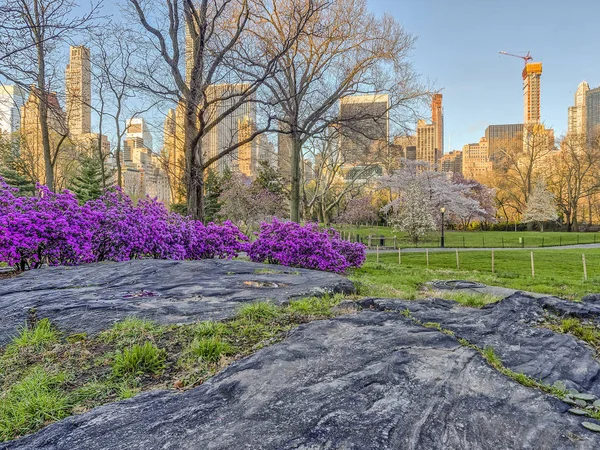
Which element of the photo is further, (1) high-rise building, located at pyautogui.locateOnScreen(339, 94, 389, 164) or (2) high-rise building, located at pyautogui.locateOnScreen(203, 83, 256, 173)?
(1) high-rise building, located at pyautogui.locateOnScreen(339, 94, 389, 164)

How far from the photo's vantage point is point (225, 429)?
1.53 metres

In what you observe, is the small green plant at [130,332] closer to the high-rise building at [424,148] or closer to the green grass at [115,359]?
the green grass at [115,359]

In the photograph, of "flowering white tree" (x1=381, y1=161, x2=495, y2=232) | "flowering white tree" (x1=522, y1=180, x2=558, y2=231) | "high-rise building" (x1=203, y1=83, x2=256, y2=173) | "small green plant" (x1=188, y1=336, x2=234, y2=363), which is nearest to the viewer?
"small green plant" (x1=188, y1=336, x2=234, y2=363)

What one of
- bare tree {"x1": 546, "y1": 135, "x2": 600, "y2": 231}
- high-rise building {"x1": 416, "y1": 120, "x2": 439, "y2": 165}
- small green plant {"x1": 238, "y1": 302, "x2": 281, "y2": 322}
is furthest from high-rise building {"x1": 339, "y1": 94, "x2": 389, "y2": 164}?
bare tree {"x1": 546, "y1": 135, "x2": 600, "y2": 231}

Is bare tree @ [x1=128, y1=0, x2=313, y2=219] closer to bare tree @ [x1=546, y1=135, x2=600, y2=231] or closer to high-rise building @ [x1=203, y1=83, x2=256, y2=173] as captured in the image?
high-rise building @ [x1=203, y1=83, x2=256, y2=173]

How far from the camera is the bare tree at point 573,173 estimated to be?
4109cm

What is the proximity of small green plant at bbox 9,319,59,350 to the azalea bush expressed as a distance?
4027 millimetres

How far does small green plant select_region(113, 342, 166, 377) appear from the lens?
7.33 ft

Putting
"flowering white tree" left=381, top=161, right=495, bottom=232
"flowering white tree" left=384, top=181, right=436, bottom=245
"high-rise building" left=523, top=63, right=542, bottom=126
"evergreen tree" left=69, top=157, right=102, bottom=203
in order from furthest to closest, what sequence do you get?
"high-rise building" left=523, top=63, right=542, bottom=126
"flowering white tree" left=381, top=161, right=495, bottom=232
"flowering white tree" left=384, top=181, right=436, bottom=245
"evergreen tree" left=69, top=157, right=102, bottom=203

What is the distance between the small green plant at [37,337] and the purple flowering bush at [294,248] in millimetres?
6578

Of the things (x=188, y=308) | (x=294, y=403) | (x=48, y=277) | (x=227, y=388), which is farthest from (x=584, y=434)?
(x=48, y=277)

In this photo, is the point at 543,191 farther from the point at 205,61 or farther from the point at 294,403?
the point at 294,403

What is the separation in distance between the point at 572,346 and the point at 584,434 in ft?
3.78

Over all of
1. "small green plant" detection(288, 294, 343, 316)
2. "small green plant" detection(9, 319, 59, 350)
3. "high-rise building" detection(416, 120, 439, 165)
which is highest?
"high-rise building" detection(416, 120, 439, 165)
